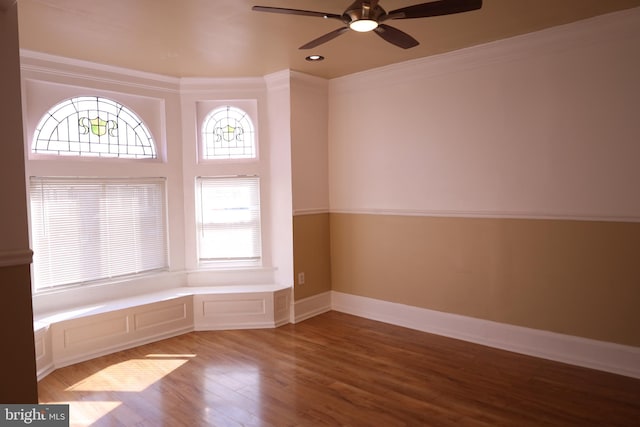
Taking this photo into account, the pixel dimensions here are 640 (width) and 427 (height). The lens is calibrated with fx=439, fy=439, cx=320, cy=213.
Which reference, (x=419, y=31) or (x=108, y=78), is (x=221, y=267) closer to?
(x=108, y=78)

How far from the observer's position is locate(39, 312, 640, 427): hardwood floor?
282cm

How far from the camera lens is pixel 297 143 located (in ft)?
15.7

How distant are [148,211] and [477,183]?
3.35 m

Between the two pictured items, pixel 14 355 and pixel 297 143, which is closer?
pixel 14 355

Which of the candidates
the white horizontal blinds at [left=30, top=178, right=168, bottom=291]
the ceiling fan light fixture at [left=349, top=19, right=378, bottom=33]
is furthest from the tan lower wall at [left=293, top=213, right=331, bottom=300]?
the ceiling fan light fixture at [left=349, top=19, right=378, bottom=33]

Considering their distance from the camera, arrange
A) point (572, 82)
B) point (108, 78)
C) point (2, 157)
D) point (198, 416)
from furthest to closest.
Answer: point (108, 78) < point (572, 82) < point (198, 416) < point (2, 157)

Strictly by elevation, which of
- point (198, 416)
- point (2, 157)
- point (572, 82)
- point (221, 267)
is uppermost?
point (572, 82)

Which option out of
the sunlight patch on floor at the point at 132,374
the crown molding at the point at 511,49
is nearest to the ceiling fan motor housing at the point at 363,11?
the crown molding at the point at 511,49

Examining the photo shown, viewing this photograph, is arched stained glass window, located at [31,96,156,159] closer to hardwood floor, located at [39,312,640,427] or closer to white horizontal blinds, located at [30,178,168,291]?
white horizontal blinds, located at [30,178,168,291]

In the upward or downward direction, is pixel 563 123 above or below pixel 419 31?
below

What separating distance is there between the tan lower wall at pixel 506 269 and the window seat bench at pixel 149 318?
106cm

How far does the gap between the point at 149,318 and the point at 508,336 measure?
3.36 metres

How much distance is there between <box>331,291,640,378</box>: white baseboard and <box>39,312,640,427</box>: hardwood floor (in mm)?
97

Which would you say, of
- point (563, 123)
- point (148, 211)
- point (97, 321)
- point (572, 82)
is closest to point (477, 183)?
point (563, 123)
